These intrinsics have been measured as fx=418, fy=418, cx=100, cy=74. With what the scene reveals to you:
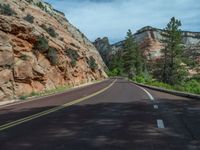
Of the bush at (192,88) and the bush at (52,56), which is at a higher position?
the bush at (52,56)

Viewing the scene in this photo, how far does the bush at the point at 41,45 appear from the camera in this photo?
44750 mm

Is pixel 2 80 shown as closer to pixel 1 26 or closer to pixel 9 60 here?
pixel 9 60

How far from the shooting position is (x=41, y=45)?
45.0 meters

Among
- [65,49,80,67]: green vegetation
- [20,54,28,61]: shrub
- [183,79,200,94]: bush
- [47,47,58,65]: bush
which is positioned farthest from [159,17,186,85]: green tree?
[20,54,28,61]: shrub

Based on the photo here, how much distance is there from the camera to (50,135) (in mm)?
9789

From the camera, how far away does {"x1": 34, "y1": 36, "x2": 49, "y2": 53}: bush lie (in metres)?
44.8

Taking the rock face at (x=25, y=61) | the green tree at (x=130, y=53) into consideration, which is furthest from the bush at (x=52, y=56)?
the green tree at (x=130, y=53)

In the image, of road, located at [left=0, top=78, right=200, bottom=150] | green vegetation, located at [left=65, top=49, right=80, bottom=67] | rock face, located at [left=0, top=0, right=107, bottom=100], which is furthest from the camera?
green vegetation, located at [left=65, top=49, right=80, bottom=67]

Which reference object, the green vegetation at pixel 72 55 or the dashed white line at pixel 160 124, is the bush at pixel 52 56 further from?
the dashed white line at pixel 160 124

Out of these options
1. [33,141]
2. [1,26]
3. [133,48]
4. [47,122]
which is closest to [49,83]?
[1,26]

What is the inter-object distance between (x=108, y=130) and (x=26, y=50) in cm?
3214

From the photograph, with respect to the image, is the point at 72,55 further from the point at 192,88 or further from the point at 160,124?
the point at 160,124

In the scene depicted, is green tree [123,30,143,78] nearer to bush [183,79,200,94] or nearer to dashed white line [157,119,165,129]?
bush [183,79,200,94]

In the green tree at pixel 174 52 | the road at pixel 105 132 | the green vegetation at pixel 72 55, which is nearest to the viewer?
the road at pixel 105 132
